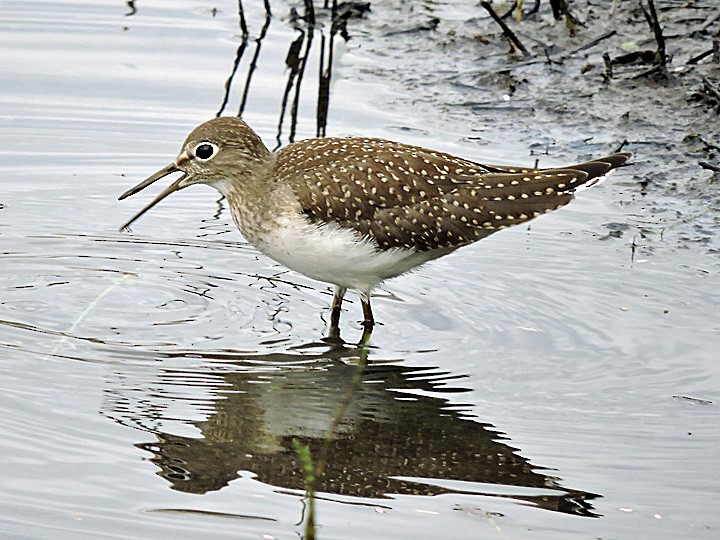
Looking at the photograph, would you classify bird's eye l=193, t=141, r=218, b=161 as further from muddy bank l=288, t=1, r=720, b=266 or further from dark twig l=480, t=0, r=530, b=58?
dark twig l=480, t=0, r=530, b=58

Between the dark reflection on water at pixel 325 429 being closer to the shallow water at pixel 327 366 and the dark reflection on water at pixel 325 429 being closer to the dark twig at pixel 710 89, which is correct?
the shallow water at pixel 327 366

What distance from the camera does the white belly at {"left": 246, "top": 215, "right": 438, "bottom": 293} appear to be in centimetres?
720

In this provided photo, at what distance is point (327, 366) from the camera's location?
7016mm

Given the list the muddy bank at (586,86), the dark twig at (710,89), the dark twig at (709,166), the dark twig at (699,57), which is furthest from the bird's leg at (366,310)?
the dark twig at (699,57)

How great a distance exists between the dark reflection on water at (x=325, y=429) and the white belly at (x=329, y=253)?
46 centimetres

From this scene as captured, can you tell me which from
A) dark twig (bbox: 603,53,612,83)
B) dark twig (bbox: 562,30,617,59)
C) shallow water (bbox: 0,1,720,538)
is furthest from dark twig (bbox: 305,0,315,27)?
dark twig (bbox: 603,53,612,83)

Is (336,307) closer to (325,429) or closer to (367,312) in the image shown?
(367,312)

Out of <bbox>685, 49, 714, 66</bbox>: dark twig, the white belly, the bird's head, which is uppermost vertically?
<bbox>685, 49, 714, 66</bbox>: dark twig

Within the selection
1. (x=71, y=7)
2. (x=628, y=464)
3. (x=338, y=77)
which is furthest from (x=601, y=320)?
(x=71, y=7)

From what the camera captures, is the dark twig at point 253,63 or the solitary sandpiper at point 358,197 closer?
the solitary sandpiper at point 358,197

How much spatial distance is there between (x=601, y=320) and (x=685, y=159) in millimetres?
2802

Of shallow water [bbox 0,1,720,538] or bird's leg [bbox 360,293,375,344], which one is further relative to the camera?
bird's leg [bbox 360,293,375,344]

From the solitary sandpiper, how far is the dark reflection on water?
22.6 inches

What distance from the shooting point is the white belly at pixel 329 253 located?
7203mm
